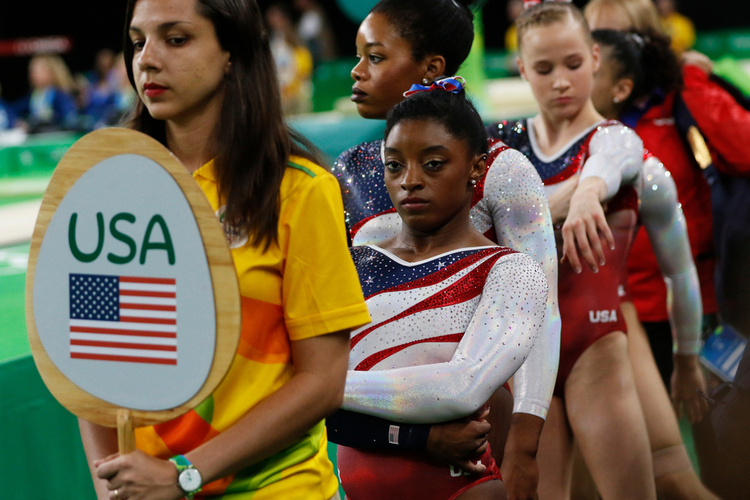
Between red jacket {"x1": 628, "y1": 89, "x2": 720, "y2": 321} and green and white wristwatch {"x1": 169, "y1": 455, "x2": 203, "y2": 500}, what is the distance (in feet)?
7.54

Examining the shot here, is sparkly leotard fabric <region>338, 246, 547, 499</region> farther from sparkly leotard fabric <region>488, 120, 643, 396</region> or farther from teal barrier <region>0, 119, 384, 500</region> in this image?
sparkly leotard fabric <region>488, 120, 643, 396</region>

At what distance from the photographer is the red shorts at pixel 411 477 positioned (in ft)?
4.58

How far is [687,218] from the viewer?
9.97 feet

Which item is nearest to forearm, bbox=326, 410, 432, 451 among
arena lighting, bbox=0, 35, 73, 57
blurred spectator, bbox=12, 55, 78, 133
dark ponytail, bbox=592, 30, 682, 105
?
dark ponytail, bbox=592, 30, 682, 105

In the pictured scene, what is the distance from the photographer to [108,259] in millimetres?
956

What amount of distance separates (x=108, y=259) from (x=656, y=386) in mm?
1845

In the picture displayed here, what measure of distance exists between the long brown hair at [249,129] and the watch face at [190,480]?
0.29 m

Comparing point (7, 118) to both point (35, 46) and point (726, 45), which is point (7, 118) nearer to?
point (35, 46)

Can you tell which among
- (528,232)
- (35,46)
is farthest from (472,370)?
(35,46)

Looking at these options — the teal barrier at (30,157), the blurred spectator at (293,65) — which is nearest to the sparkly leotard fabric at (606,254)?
the teal barrier at (30,157)

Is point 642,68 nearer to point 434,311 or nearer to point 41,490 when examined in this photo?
point 434,311

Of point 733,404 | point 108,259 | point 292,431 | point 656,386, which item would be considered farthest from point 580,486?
point 108,259

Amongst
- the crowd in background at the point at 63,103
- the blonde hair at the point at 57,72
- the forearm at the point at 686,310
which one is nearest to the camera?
the forearm at the point at 686,310

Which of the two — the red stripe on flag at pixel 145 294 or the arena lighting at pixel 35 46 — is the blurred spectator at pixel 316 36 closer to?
the arena lighting at pixel 35 46
